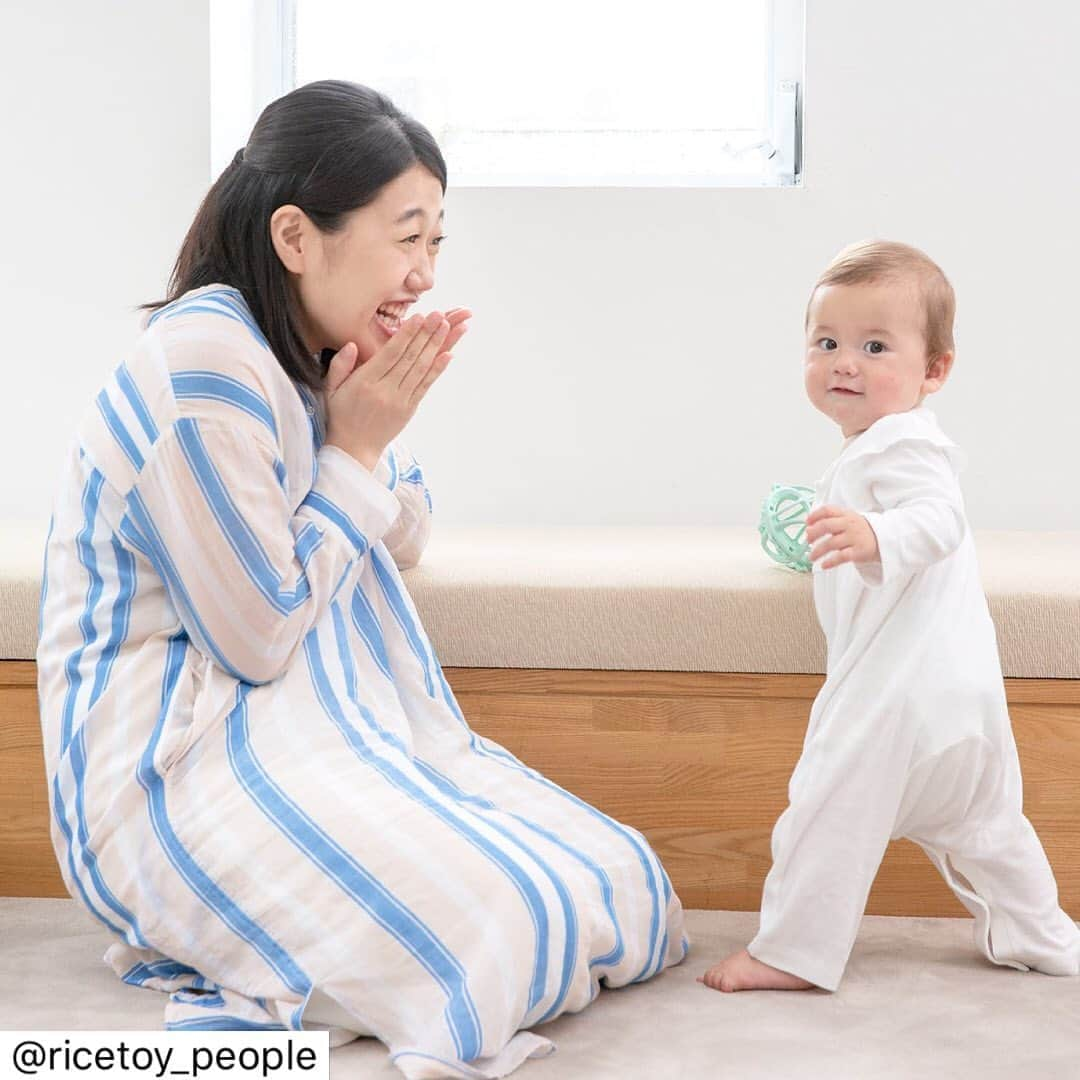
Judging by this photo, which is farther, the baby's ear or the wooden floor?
the wooden floor

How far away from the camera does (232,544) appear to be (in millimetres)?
1216

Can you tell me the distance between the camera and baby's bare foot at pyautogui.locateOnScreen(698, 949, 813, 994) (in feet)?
4.33

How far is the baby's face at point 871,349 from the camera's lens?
1.34 m

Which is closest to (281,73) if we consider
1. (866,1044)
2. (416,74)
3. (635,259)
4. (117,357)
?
(416,74)

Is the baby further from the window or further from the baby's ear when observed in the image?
the window

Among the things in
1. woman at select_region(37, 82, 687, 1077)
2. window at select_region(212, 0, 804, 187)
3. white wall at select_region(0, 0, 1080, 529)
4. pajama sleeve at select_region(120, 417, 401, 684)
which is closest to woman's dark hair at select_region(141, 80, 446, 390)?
woman at select_region(37, 82, 687, 1077)

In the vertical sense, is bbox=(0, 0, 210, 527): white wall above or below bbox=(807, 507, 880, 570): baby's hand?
above

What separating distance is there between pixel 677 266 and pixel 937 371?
3.11 ft

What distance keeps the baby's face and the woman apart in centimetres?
36

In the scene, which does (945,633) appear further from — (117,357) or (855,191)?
(117,357)

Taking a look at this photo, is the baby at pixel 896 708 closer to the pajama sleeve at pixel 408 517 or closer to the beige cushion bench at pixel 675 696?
the beige cushion bench at pixel 675 696

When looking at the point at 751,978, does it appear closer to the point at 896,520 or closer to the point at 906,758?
the point at 906,758

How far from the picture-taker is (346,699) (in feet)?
4.34

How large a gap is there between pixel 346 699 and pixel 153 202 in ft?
4.37
